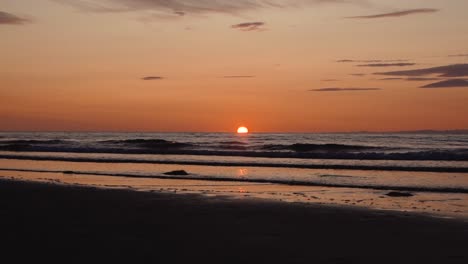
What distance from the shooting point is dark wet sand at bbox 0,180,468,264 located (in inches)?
288

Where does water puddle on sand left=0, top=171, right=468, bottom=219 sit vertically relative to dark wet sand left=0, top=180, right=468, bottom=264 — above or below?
above

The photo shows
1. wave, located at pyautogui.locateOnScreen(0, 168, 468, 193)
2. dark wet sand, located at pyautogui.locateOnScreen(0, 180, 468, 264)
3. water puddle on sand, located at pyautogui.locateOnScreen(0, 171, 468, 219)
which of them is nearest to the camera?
dark wet sand, located at pyautogui.locateOnScreen(0, 180, 468, 264)

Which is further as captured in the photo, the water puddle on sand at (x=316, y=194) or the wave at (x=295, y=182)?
the wave at (x=295, y=182)

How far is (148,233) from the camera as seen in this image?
347 inches

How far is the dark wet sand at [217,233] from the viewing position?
24.0 ft

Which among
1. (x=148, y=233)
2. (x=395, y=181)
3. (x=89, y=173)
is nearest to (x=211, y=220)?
(x=148, y=233)

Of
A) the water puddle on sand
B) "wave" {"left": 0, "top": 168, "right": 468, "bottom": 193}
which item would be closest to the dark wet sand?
the water puddle on sand

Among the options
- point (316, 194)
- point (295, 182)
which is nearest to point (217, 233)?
point (316, 194)

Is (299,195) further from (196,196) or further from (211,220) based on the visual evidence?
(211,220)

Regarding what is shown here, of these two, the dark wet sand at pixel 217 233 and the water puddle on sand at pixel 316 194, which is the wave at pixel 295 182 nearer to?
the water puddle on sand at pixel 316 194

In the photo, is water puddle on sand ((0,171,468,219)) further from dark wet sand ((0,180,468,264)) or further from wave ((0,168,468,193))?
dark wet sand ((0,180,468,264))

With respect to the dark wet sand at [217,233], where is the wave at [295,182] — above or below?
above

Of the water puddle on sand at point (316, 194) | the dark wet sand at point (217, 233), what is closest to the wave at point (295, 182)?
the water puddle on sand at point (316, 194)

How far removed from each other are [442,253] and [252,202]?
622cm
